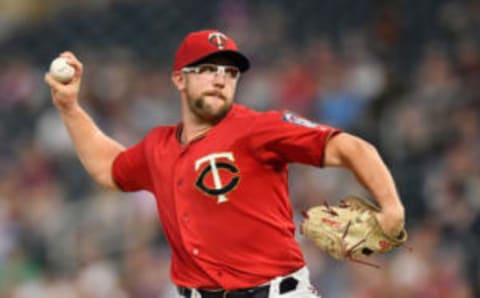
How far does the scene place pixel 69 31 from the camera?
12625mm

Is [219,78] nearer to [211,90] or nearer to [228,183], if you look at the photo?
[211,90]

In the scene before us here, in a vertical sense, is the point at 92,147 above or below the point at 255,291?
above

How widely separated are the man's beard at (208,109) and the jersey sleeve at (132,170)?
0.42 metres

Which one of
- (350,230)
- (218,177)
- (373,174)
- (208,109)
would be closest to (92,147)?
(208,109)

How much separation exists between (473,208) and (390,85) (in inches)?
88.8

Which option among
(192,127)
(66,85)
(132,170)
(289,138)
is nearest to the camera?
(289,138)

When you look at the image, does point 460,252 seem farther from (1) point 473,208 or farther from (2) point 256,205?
(2) point 256,205

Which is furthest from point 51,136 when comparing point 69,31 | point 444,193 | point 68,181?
point 444,193

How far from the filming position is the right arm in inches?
206

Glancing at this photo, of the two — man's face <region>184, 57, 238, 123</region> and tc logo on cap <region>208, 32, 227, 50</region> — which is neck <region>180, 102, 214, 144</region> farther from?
tc logo on cap <region>208, 32, 227, 50</region>

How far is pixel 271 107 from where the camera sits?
10.4 meters

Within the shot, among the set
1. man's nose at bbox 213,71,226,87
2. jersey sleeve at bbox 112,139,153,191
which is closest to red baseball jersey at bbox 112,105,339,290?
man's nose at bbox 213,71,226,87

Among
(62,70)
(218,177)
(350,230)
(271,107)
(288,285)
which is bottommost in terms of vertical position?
Answer: (271,107)

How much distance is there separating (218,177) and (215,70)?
1.54 ft
